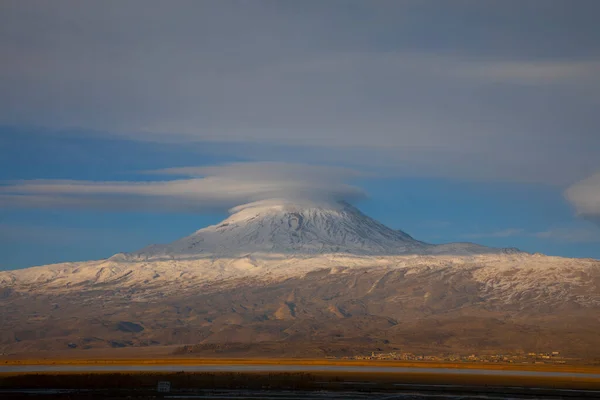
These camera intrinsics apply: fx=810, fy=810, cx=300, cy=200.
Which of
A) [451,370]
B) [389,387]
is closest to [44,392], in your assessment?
[389,387]

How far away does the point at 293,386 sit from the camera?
268ft

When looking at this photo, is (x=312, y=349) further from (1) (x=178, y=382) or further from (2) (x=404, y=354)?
(1) (x=178, y=382)

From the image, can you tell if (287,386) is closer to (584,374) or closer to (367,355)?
(584,374)

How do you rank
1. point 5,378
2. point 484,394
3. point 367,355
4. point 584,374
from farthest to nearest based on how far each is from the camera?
point 367,355, point 584,374, point 5,378, point 484,394

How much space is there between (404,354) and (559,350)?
37538 millimetres

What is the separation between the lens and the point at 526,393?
75.4 meters

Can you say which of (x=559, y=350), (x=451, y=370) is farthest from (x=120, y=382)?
(x=559, y=350)

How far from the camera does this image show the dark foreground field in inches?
2849

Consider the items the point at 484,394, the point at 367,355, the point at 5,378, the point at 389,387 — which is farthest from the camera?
the point at 367,355

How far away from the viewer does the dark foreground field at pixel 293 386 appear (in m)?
72.4

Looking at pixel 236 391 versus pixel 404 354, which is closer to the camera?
pixel 236 391

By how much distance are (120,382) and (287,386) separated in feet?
57.1

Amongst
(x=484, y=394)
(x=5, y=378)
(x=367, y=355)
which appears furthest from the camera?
(x=367, y=355)

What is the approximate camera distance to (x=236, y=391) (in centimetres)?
7575
